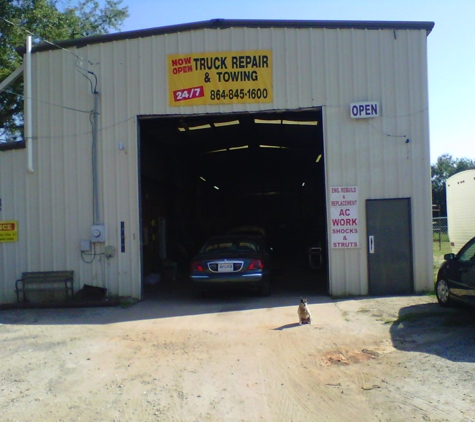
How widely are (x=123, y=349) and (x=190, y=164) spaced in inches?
613

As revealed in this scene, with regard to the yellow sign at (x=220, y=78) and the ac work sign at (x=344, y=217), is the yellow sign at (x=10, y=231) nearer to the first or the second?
the yellow sign at (x=220, y=78)

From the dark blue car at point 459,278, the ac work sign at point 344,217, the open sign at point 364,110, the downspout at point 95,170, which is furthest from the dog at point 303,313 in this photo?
the downspout at point 95,170

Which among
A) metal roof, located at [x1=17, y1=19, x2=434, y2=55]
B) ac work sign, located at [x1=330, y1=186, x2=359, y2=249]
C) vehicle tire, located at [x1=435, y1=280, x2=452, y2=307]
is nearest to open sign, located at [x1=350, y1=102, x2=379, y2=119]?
ac work sign, located at [x1=330, y1=186, x2=359, y2=249]

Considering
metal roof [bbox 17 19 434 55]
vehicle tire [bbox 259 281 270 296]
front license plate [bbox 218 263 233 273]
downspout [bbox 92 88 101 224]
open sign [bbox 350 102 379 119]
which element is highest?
metal roof [bbox 17 19 434 55]

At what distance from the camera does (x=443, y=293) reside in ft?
29.7

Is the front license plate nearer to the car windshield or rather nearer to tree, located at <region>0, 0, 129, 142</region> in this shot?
the car windshield

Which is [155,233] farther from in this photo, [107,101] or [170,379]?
[170,379]

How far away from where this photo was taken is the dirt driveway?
200 inches

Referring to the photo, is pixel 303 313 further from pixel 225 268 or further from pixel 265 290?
pixel 265 290

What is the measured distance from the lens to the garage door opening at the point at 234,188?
595 inches

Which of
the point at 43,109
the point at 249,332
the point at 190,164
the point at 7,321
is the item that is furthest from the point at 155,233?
the point at 249,332

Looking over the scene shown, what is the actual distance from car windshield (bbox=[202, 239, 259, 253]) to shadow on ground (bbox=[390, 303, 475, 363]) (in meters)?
3.68

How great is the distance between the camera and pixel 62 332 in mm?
8578

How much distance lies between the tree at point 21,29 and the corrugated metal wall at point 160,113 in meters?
7.95
